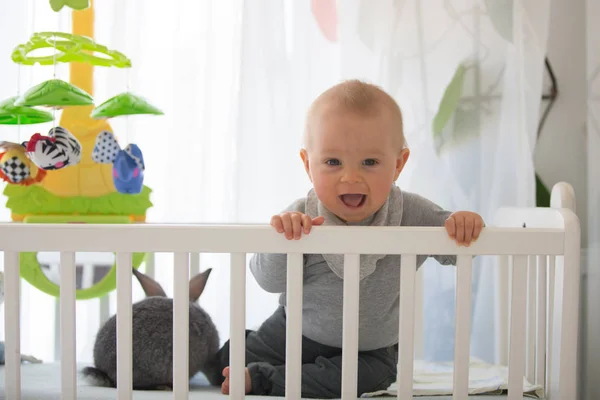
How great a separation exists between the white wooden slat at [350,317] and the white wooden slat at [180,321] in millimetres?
244

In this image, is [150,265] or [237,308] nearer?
[237,308]

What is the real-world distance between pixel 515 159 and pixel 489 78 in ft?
0.72

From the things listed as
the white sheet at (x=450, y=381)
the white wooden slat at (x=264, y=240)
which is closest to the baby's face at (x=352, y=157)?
the white wooden slat at (x=264, y=240)

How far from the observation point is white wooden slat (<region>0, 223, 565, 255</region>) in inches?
39.8

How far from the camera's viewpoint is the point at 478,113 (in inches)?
66.7

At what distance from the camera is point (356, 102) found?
1171 millimetres

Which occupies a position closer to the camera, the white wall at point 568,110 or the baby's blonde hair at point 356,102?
the baby's blonde hair at point 356,102

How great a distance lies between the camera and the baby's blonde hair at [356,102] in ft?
3.84

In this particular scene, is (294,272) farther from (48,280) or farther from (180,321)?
(48,280)

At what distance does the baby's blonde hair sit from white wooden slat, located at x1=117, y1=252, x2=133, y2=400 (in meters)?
0.41

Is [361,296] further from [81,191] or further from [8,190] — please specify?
[8,190]

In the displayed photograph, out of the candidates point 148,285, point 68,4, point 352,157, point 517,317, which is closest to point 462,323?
point 517,317

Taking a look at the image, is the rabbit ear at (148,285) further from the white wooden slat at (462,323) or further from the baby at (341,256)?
the white wooden slat at (462,323)

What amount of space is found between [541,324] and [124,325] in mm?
794
